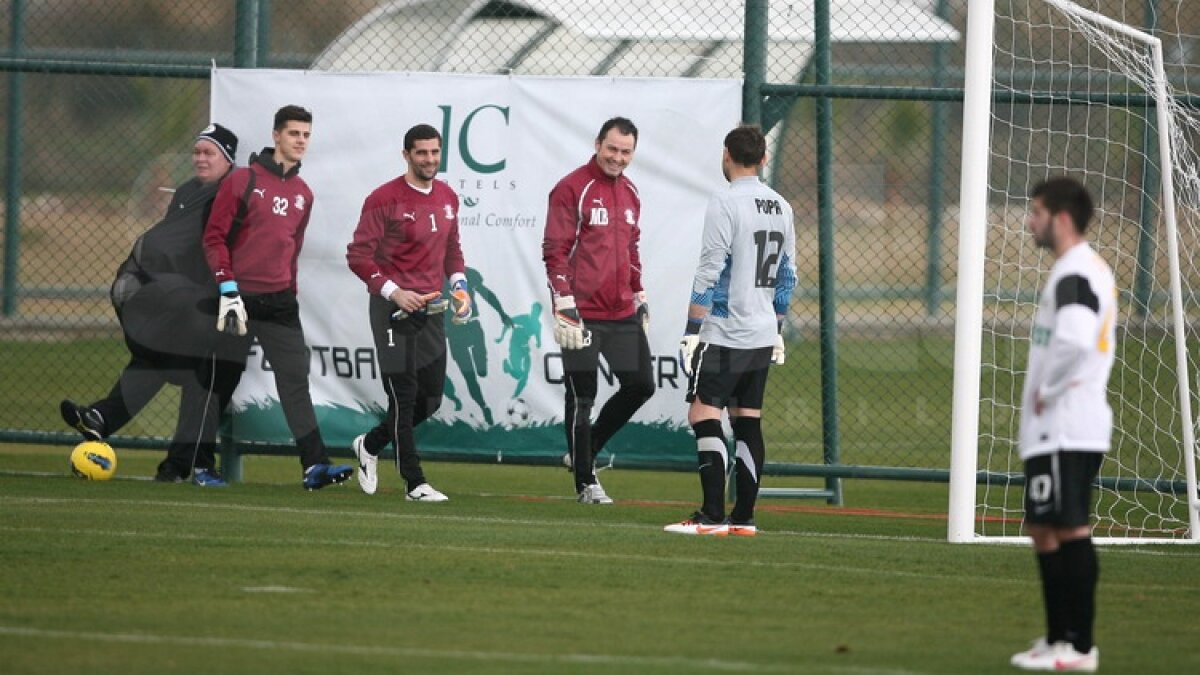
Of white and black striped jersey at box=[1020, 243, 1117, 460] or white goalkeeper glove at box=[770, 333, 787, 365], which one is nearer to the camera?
white and black striped jersey at box=[1020, 243, 1117, 460]

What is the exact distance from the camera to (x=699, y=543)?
10.3 metres

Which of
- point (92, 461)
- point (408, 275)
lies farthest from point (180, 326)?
point (408, 275)

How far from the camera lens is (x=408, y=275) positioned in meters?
12.3

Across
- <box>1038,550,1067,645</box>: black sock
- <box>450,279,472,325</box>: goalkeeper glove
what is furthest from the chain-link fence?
<box>1038,550,1067,645</box>: black sock

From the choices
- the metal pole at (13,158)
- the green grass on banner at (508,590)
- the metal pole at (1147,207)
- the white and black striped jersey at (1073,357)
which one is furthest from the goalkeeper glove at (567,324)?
the metal pole at (13,158)

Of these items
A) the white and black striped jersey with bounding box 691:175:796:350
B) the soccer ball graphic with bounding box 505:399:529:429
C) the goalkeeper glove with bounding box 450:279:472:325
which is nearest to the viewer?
the white and black striped jersey with bounding box 691:175:796:350

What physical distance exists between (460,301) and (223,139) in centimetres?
207

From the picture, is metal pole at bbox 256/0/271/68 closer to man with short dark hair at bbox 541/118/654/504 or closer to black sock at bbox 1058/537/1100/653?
man with short dark hair at bbox 541/118/654/504

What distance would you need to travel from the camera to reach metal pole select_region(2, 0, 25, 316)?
58.5 ft

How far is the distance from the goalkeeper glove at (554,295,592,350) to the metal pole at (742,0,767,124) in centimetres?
175

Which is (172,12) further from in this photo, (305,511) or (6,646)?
(6,646)

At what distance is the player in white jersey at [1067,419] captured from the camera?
6.98 meters

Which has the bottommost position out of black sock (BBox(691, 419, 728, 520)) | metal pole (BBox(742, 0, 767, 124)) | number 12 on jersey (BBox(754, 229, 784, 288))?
black sock (BBox(691, 419, 728, 520))

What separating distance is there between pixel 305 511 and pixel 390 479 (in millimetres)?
2579
